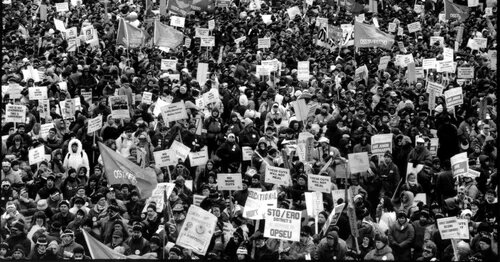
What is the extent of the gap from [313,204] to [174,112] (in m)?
4.46

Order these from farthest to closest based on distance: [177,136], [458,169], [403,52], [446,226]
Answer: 1. [403,52]
2. [177,136]
3. [458,169]
4. [446,226]

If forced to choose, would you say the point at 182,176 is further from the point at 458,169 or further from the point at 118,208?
the point at 458,169

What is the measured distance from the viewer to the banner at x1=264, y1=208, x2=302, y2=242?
1627 centimetres

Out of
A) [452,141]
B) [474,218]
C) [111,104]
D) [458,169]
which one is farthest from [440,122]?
[111,104]

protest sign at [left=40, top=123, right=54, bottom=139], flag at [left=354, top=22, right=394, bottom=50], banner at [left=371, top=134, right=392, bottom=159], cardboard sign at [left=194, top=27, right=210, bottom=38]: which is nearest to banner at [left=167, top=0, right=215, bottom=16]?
cardboard sign at [left=194, top=27, right=210, bottom=38]

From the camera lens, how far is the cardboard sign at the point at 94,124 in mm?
21297

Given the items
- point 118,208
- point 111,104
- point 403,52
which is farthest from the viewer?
point 403,52

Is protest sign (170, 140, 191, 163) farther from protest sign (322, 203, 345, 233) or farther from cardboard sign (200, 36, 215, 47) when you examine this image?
cardboard sign (200, 36, 215, 47)

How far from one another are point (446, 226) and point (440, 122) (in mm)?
5731

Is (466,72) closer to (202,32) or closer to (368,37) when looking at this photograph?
(368,37)

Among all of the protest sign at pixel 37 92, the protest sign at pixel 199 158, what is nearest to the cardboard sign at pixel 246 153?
the protest sign at pixel 199 158

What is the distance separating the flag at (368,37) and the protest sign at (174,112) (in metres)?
8.51

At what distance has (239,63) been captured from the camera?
89.8 feet

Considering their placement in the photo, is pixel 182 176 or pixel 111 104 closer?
pixel 182 176
